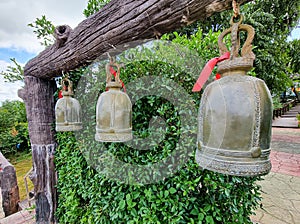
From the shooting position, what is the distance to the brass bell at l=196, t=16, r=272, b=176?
586mm

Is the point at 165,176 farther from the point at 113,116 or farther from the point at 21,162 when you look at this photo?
the point at 21,162

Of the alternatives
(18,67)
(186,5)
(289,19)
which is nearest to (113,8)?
(186,5)

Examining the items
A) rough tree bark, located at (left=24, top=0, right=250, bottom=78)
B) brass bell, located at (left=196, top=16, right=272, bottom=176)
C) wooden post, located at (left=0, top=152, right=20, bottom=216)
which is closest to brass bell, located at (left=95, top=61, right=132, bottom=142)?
rough tree bark, located at (left=24, top=0, right=250, bottom=78)

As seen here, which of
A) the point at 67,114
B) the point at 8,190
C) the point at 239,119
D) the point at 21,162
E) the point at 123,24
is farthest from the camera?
the point at 21,162

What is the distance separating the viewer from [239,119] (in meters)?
0.58

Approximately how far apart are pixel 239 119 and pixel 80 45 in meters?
1.21

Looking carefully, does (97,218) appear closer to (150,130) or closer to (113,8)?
(150,130)

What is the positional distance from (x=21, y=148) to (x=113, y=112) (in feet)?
26.5

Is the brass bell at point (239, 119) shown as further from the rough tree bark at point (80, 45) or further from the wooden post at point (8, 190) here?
the wooden post at point (8, 190)

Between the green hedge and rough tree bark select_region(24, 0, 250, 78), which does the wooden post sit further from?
rough tree bark select_region(24, 0, 250, 78)

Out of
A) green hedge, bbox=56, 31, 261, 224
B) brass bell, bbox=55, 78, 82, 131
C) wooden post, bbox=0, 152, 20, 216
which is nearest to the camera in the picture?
green hedge, bbox=56, 31, 261, 224

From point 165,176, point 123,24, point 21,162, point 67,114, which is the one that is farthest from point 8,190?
point 123,24

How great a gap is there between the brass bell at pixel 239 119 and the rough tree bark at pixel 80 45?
31 centimetres

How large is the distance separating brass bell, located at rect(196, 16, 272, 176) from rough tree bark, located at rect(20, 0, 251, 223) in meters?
0.31
